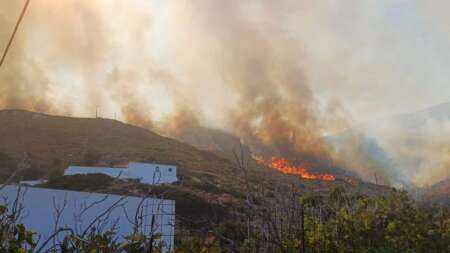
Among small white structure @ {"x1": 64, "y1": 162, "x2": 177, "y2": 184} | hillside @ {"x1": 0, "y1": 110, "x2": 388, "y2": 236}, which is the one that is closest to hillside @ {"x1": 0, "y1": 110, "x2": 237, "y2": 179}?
hillside @ {"x1": 0, "y1": 110, "x2": 388, "y2": 236}

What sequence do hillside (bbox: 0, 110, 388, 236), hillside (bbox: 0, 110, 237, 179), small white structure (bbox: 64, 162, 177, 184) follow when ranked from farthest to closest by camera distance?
hillside (bbox: 0, 110, 237, 179) → small white structure (bbox: 64, 162, 177, 184) → hillside (bbox: 0, 110, 388, 236)

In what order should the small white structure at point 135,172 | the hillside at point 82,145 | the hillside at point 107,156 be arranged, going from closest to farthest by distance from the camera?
the hillside at point 107,156 < the small white structure at point 135,172 < the hillside at point 82,145

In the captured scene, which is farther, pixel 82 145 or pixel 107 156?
pixel 82 145

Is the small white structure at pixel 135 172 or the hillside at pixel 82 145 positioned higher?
the hillside at pixel 82 145

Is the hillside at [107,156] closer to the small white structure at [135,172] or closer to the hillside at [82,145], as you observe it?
the hillside at [82,145]

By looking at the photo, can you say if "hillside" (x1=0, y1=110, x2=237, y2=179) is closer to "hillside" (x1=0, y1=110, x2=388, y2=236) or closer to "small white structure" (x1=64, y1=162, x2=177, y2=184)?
"hillside" (x1=0, y1=110, x2=388, y2=236)

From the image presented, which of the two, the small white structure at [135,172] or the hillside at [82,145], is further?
the hillside at [82,145]

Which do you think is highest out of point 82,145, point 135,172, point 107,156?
point 82,145

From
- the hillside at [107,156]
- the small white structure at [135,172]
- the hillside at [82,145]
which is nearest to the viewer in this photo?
the hillside at [107,156]

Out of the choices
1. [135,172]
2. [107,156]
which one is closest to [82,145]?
[107,156]

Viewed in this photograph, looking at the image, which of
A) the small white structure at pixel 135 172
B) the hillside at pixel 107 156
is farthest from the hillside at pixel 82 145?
the small white structure at pixel 135 172

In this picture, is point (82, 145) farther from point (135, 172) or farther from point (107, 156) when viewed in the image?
point (135, 172)

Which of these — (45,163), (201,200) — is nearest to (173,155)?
(45,163)

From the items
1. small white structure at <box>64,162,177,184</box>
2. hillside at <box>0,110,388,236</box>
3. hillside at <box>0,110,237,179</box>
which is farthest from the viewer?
hillside at <box>0,110,237,179</box>
